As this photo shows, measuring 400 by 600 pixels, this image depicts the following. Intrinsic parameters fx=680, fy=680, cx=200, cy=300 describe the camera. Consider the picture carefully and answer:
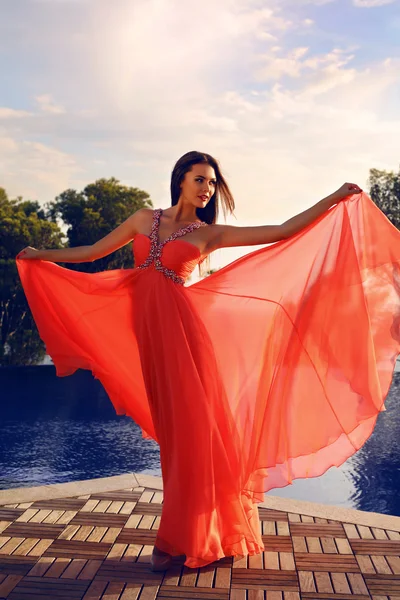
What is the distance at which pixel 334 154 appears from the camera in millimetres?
10969

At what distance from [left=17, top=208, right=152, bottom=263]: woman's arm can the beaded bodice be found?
0.12 metres

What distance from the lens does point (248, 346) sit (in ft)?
10.6

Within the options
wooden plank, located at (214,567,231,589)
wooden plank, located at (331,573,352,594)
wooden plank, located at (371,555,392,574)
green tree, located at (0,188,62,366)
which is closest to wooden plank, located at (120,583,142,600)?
wooden plank, located at (214,567,231,589)

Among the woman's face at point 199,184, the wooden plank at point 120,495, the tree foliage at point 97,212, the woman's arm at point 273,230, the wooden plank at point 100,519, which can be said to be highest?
the tree foliage at point 97,212

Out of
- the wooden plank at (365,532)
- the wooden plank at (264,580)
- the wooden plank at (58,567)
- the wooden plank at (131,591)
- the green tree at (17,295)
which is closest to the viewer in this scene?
the wooden plank at (131,591)

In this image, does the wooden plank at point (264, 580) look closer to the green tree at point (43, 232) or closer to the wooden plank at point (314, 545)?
the wooden plank at point (314, 545)

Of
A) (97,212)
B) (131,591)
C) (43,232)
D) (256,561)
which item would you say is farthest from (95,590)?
(97,212)

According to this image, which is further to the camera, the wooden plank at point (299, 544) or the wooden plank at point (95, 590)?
the wooden plank at point (299, 544)

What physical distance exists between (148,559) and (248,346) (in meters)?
1.07

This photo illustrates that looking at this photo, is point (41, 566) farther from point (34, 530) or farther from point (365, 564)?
point (365, 564)

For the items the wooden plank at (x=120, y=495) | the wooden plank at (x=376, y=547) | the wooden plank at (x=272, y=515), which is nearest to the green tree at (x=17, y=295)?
the wooden plank at (x=120, y=495)

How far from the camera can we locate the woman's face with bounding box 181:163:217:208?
3.20 metres

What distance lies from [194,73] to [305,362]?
613 cm

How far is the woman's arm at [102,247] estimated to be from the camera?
11.0ft
